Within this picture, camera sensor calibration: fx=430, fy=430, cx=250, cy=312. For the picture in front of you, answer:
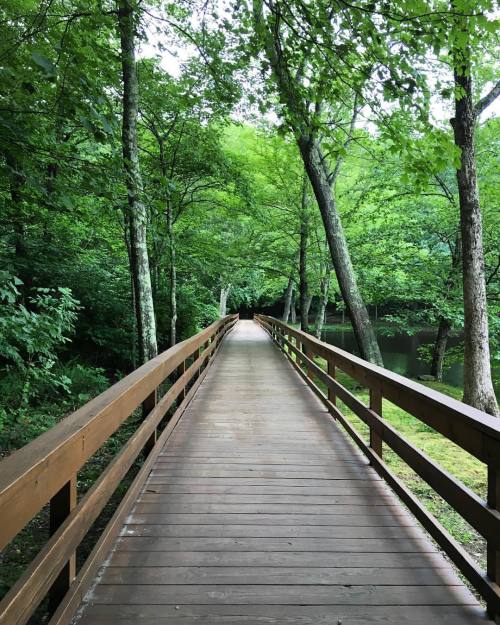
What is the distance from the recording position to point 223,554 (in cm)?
242

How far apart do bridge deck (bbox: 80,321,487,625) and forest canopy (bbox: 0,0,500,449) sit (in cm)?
233

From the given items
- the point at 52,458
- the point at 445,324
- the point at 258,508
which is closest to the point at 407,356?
the point at 445,324

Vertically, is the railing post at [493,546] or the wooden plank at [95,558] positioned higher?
the railing post at [493,546]

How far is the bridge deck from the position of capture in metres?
1.97

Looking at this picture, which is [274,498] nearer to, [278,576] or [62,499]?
[278,576]

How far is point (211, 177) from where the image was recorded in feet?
38.5

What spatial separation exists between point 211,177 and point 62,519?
35.9ft

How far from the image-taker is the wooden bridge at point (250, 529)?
5.73ft

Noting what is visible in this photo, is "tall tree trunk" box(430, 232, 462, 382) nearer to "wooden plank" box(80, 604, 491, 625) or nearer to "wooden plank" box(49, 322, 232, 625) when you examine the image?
"wooden plank" box(49, 322, 232, 625)

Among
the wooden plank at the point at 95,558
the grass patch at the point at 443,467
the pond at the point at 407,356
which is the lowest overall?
the pond at the point at 407,356

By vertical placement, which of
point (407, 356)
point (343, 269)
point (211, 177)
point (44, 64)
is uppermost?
point (211, 177)

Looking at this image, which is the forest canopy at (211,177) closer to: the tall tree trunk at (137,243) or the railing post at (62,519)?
the tall tree trunk at (137,243)

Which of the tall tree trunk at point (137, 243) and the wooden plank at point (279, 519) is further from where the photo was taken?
the tall tree trunk at point (137, 243)

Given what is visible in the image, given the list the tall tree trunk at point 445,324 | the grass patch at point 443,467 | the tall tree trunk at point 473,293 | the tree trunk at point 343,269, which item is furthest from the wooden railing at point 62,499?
the tall tree trunk at point 445,324
